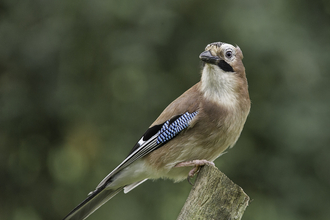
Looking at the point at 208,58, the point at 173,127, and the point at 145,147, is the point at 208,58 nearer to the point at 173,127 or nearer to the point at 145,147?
the point at 173,127

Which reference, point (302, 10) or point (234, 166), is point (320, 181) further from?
point (302, 10)

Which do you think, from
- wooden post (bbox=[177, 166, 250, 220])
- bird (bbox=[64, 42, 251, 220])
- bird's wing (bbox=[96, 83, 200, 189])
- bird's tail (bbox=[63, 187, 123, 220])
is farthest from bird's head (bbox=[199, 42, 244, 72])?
bird's tail (bbox=[63, 187, 123, 220])

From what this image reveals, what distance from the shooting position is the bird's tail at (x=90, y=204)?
3408mm

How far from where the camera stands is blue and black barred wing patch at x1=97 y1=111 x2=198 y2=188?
3.48 metres

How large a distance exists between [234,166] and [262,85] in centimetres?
118

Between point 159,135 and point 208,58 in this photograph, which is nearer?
point 208,58

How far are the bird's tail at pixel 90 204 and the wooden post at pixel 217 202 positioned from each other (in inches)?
50.5

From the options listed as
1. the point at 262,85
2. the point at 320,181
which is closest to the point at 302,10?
the point at 262,85

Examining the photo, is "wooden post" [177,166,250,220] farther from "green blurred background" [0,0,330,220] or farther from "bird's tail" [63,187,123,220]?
"green blurred background" [0,0,330,220]

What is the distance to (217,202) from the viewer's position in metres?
2.42

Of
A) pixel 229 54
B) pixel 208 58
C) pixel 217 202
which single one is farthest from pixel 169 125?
pixel 217 202

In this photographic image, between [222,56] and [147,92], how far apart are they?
7.57 ft

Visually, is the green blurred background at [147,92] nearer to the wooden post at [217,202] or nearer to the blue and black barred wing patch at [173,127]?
the blue and black barred wing patch at [173,127]

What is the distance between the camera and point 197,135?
135 inches
